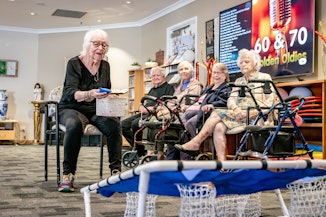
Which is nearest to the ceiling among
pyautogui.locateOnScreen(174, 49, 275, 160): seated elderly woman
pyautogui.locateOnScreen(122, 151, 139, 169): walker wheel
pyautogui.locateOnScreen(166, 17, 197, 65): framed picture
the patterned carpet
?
pyautogui.locateOnScreen(166, 17, 197, 65): framed picture

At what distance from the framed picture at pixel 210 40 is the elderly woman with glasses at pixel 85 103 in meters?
3.71

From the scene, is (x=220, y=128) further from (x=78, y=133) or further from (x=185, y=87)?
(x=185, y=87)

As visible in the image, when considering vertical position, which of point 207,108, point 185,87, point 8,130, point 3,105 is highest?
point 185,87

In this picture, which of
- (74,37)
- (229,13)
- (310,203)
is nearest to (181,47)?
(229,13)

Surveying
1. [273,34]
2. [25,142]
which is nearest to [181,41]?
[273,34]

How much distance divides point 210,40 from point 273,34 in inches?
62.9

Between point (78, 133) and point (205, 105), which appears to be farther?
point (205, 105)

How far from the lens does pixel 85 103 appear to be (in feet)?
10.3

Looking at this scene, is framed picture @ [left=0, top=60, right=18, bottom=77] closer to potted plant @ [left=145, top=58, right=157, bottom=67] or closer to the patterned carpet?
potted plant @ [left=145, top=58, right=157, bottom=67]

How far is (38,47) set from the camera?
1033cm

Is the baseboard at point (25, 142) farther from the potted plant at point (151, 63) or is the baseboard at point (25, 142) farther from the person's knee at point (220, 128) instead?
the person's knee at point (220, 128)

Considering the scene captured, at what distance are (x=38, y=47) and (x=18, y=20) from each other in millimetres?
993

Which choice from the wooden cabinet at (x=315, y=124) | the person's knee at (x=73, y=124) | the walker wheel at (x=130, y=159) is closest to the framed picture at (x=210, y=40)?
the wooden cabinet at (x=315, y=124)

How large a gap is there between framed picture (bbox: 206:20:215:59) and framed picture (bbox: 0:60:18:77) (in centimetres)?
521
